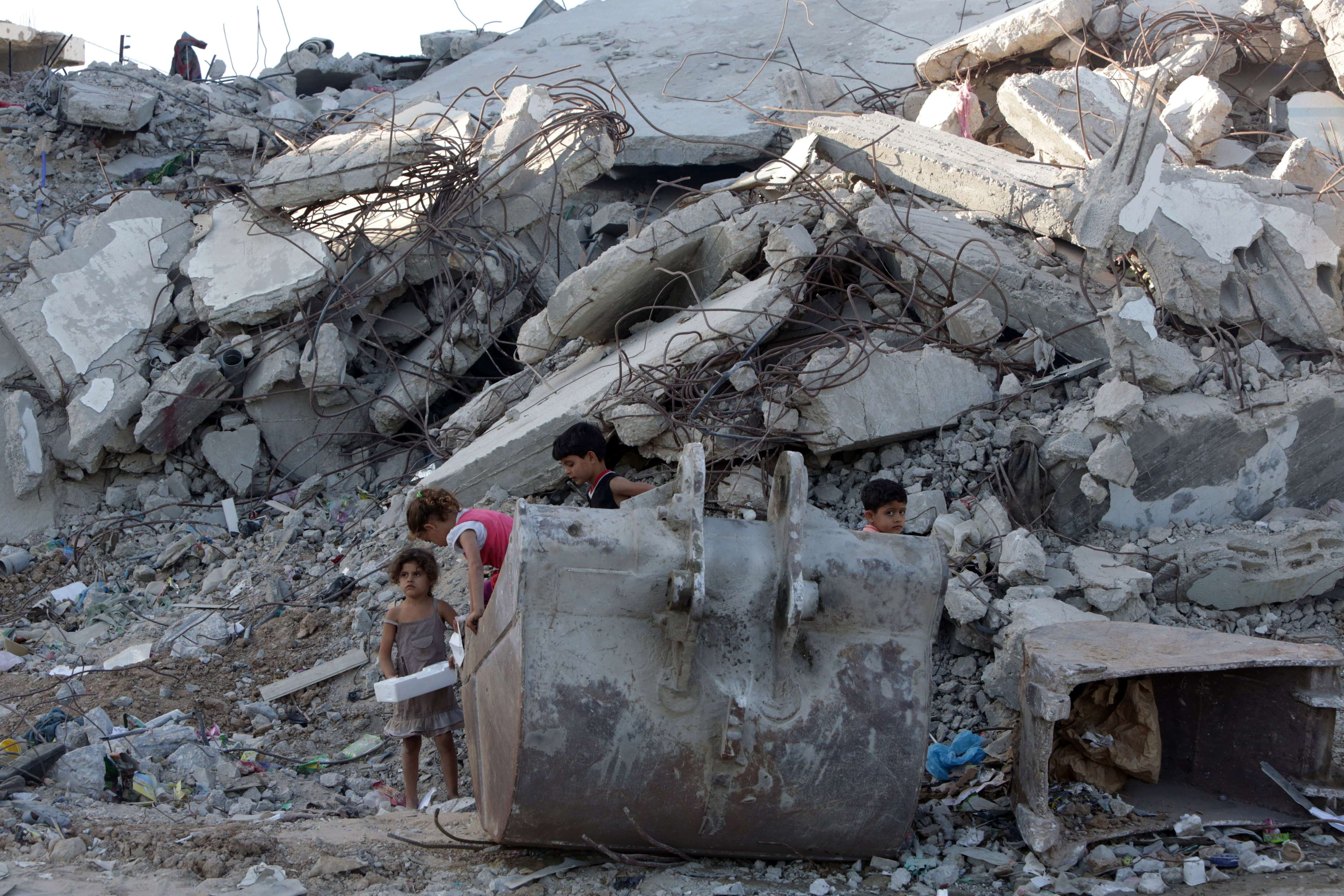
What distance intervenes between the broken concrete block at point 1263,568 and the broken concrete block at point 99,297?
20.7 feet

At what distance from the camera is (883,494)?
3.77 m

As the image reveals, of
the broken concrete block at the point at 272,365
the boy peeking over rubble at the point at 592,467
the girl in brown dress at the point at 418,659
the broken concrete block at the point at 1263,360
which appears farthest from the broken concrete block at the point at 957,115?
the girl in brown dress at the point at 418,659

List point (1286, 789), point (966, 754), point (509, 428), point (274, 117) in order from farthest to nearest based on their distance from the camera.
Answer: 1. point (274, 117)
2. point (509, 428)
3. point (966, 754)
4. point (1286, 789)

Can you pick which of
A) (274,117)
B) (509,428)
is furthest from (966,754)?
(274,117)

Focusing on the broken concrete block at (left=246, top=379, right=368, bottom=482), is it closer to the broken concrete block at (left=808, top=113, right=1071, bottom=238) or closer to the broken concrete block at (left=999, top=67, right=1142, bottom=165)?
the broken concrete block at (left=808, top=113, right=1071, bottom=238)

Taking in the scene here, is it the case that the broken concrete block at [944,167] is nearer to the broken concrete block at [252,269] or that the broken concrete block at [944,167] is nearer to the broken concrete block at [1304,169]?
the broken concrete block at [1304,169]

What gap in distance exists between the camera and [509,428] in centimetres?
560

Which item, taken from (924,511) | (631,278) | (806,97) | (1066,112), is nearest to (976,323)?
(924,511)

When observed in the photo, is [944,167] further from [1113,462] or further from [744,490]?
[744,490]

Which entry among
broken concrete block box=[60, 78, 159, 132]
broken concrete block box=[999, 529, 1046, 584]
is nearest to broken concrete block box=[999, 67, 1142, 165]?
broken concrete block box=[999, 529, 1046, 584]

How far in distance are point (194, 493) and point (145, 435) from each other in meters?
0.47

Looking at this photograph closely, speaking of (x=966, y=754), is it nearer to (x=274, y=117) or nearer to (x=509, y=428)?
(x=509, y=428)

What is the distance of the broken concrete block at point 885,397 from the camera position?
471 cm

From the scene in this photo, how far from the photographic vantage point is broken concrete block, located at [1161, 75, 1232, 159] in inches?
248
